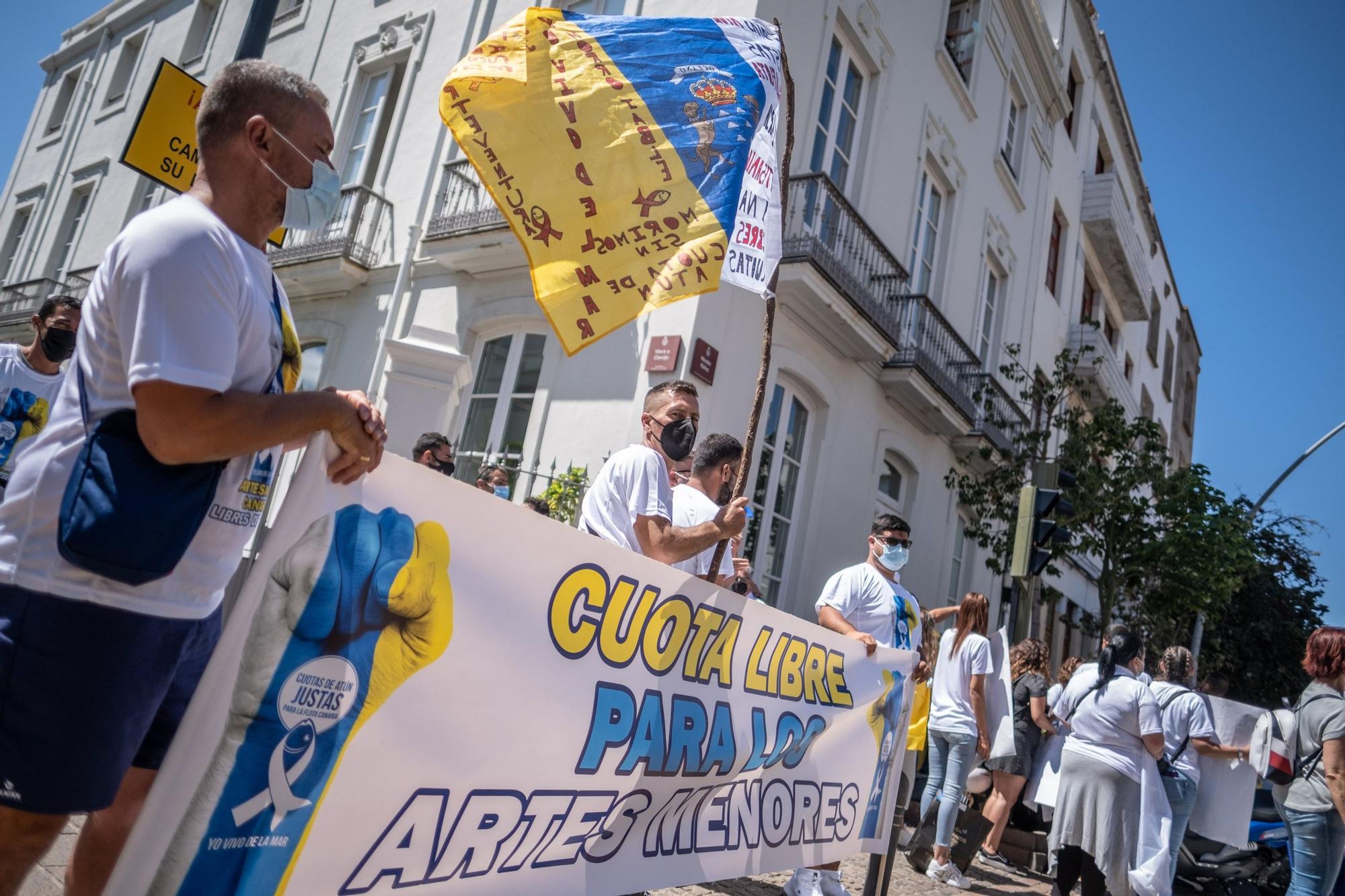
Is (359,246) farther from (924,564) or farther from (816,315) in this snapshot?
(924,564)

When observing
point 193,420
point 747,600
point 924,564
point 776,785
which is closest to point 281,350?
point 193,420

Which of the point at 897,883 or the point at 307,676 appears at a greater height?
the point at 307,676

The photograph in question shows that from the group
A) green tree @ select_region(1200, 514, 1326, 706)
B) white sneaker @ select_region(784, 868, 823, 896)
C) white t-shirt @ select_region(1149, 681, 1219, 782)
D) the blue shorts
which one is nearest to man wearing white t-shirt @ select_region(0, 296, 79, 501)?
the blue shorts

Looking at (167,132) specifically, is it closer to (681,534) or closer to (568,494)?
(681,534)

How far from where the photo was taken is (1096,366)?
61.5 feet

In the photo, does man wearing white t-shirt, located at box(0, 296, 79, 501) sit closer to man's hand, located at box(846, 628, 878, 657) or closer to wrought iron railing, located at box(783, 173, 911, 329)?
man's hand, located at box(846, 628, 878, 657)

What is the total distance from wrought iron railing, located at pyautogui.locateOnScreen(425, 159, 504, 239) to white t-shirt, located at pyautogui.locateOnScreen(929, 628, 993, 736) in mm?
6765

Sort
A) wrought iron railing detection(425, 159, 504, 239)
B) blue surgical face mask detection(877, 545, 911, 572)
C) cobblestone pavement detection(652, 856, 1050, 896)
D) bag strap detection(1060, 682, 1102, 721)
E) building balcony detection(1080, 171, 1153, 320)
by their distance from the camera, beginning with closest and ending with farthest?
cobblestone pavement detection(652, 856, 1050, 896) < blue surgical face mask detection(877, 545, 911, 572) < bag strap detection(1060, 682, 1102, 721) < wrought iron railing detection(425, 159, 504, 239) < building balcony detection(1080, 171, 1153, 320)

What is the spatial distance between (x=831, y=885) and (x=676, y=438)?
2.28 metres

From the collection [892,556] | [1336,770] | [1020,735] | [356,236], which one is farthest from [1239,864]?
[356,236]

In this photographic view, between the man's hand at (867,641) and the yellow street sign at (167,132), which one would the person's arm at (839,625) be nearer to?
the man's hand at (867,641)

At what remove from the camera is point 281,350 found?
191 cm

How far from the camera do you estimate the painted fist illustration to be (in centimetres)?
185

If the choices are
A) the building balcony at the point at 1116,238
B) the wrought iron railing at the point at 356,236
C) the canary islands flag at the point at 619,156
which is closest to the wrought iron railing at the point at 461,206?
the wrought iron railing at the point at 356,236
